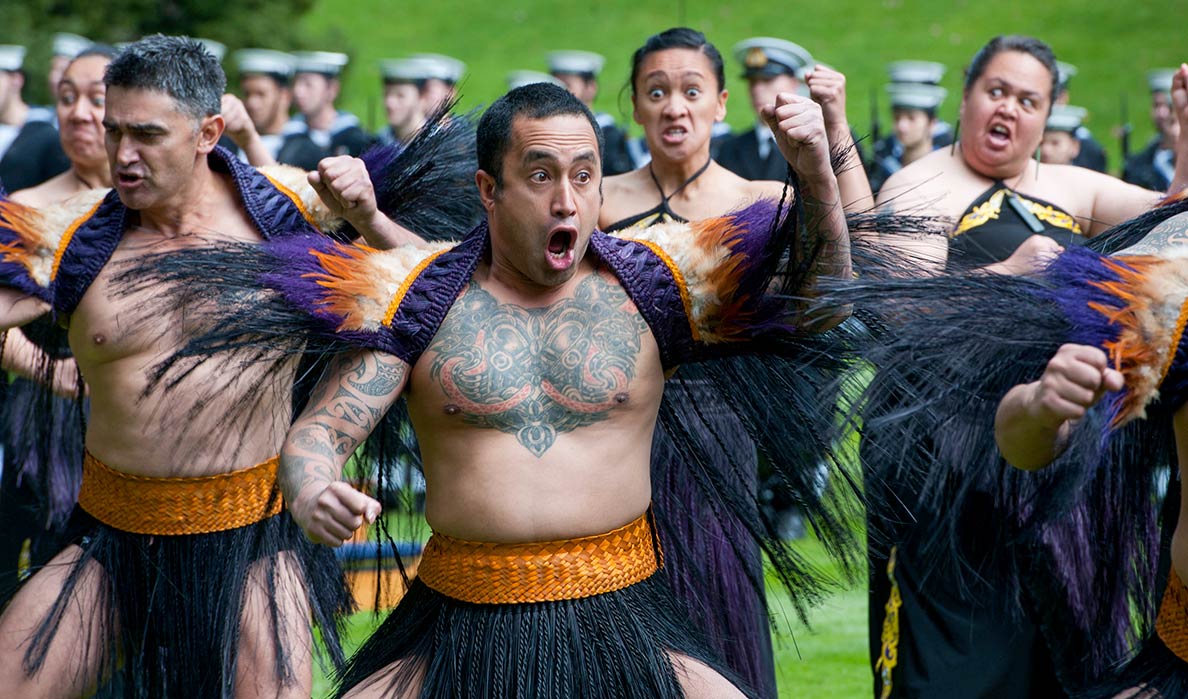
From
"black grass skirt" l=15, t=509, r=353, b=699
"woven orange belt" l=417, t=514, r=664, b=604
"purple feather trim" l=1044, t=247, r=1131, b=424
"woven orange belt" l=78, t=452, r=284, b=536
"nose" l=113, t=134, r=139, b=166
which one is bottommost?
"black grass skirt" l=15, t=509, r=353, b=699

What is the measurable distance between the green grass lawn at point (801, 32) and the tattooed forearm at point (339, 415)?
18031mm

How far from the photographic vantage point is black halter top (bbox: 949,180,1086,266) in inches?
187

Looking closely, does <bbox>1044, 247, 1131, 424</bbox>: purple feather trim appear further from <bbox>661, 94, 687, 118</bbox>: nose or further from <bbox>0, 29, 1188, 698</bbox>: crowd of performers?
<bbox>661, 94, 687, 118</bbox>: nose

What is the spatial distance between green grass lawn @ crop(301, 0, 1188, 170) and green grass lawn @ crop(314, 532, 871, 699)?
14944 mm

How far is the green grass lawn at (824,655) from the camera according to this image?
18.9 feet

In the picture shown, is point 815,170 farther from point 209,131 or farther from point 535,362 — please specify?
point 209,131

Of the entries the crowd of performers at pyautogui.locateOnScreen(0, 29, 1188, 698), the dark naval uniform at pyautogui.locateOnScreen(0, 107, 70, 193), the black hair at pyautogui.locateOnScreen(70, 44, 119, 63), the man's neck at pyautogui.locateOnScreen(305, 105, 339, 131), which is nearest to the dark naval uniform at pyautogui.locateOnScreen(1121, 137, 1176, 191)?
the man's neck at pyautogui.locateOnScreen(305, 105, 339, 131)

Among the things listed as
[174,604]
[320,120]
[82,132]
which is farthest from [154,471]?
[320,120]

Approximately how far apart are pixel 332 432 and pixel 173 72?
4.78 feet

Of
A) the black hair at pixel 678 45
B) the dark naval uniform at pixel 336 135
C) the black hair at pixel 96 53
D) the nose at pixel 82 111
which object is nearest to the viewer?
the black hair at pixel 678 45

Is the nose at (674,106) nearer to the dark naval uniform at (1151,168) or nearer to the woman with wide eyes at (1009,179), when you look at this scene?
the woman with wide eyes at (1009,179)

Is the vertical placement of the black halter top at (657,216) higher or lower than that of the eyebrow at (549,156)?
lower

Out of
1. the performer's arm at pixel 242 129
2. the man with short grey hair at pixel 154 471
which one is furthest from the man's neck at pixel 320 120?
the man with short grey hair at pixel 154 471

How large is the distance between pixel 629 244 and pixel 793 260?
378 millimetres
